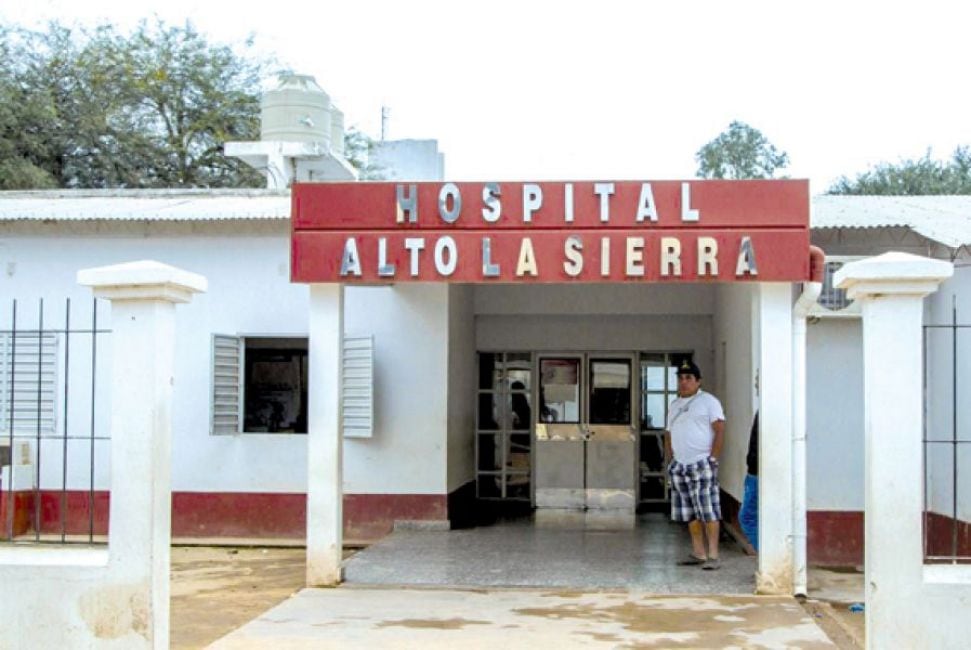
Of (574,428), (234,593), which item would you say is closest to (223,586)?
(234,593)

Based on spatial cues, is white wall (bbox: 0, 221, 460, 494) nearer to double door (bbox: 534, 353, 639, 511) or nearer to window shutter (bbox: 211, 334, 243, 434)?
window shutter (bbox: 211, 334, 243, 434)

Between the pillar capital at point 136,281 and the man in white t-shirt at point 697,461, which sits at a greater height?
the pillar capital at point 136,281

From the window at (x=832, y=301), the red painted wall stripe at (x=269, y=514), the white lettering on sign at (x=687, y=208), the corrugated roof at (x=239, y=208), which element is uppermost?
the corrugated roof at (x=239, y=208)

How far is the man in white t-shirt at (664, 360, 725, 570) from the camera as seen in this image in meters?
9.34

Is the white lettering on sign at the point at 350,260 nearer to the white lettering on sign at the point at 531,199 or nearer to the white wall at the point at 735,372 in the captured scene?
the white lettering on sign at the point at 531,199

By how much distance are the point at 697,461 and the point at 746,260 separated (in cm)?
187

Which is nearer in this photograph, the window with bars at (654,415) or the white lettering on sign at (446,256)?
the white lettering on sign at (446,256)

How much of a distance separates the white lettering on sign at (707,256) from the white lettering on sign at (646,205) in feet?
1.29

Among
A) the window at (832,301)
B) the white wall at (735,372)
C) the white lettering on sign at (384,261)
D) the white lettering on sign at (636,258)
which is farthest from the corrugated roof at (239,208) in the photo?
the white lettering on sign at (384,261)

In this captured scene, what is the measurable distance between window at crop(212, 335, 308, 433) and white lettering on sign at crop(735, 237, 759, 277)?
5.10 metres

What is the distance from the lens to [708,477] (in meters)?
9.34

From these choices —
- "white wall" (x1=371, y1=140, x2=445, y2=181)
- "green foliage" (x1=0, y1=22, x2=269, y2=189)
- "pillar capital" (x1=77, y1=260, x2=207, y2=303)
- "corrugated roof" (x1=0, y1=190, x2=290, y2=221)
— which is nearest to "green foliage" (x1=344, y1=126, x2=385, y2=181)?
"green foliage" (x1=0, y1=22, x2=269, y2=189)

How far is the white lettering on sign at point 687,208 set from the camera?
8.46 metres

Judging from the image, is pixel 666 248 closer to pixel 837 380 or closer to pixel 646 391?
pixel 837 380
